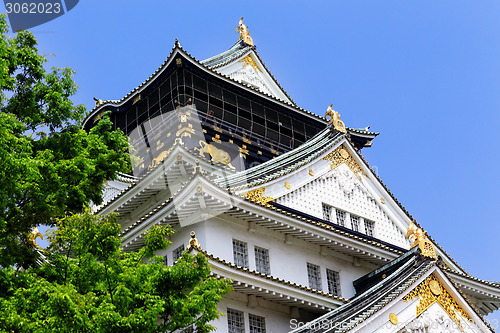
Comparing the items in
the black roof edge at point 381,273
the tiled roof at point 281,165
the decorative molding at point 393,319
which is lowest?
the decorative molding at point 393,319

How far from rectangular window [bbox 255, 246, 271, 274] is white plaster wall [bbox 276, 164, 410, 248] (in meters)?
2.59

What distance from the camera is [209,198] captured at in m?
23.1

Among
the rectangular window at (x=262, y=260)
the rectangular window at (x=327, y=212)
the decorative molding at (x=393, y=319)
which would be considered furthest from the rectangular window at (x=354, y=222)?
the decorative molding at (x=393, y=319)

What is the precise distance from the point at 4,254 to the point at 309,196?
13425 millimetres

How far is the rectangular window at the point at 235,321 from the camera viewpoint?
2248 cm

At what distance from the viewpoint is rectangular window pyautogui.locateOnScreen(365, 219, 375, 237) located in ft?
95.8

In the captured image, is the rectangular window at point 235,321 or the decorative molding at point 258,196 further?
the decorative molding at point 258,196

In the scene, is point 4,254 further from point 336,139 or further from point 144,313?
point 336,139

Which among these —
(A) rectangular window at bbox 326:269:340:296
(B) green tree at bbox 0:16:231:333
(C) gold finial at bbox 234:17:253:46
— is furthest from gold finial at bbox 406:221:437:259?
(C) gold finial at bbox 234:17:253:46

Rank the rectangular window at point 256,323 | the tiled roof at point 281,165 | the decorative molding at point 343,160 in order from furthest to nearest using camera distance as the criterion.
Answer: the decorative molding at point 343,160, the tiled roof at point 281,165, the rectangular window at point 256,323

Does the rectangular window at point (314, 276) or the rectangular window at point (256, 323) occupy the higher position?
the rectangular window at point (314, 276)

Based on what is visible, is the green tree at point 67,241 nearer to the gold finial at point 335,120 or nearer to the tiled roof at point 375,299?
the tiled roof at point 375,299

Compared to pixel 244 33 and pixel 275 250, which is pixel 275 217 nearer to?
pixel 275 250

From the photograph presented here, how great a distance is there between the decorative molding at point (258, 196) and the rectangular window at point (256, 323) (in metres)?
4.10
